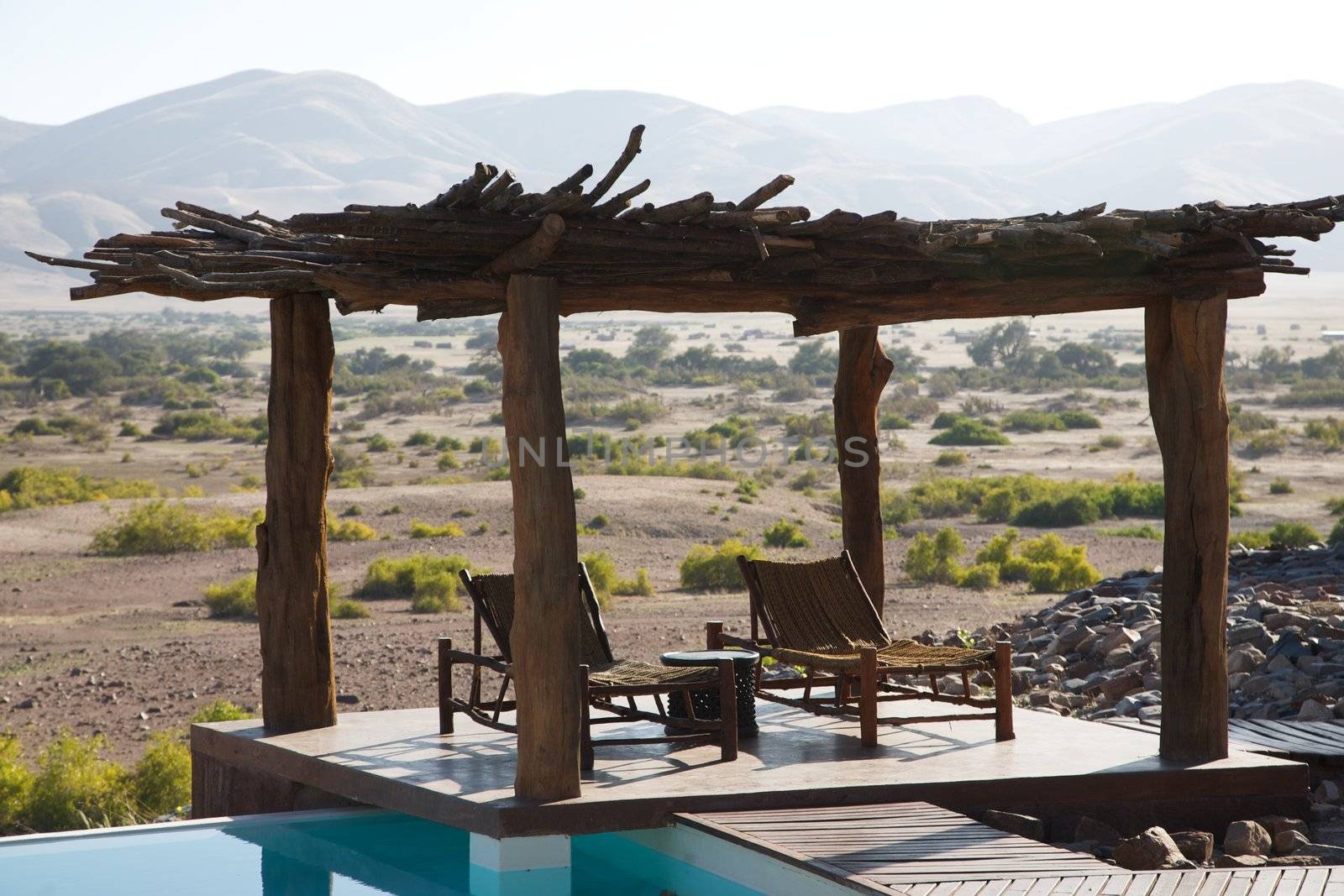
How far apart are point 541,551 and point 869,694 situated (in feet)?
5.42

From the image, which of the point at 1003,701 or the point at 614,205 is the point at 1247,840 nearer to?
the point at 1003,701

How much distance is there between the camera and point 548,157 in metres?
146

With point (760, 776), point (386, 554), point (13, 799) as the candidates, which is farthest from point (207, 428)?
point (760, 776)

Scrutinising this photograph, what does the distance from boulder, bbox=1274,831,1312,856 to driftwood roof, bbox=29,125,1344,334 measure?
76.1 inches

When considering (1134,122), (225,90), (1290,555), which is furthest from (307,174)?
(1290,555)

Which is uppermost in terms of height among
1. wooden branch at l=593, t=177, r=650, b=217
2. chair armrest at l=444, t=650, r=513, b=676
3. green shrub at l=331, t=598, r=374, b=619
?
wooden branch at l=593, t=177, r=650, b=217

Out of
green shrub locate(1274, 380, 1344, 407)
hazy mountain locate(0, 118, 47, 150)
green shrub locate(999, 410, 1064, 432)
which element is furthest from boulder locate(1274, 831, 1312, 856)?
hazy mountain locate(0, 118, 47, 150)

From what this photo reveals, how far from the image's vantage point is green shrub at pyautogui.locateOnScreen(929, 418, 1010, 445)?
2944 cm

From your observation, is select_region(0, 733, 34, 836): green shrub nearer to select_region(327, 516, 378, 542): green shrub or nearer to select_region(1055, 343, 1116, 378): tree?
select_region(327, 516, 378, 542): green shrub

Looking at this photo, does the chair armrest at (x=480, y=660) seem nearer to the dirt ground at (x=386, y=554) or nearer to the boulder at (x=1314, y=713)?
the boulder at (x=1314, y=713)

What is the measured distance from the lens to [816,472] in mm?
25266

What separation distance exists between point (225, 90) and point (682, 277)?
159m

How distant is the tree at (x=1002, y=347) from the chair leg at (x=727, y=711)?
40.8 meters

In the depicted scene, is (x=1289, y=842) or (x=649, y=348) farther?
(x=649, y=348)
